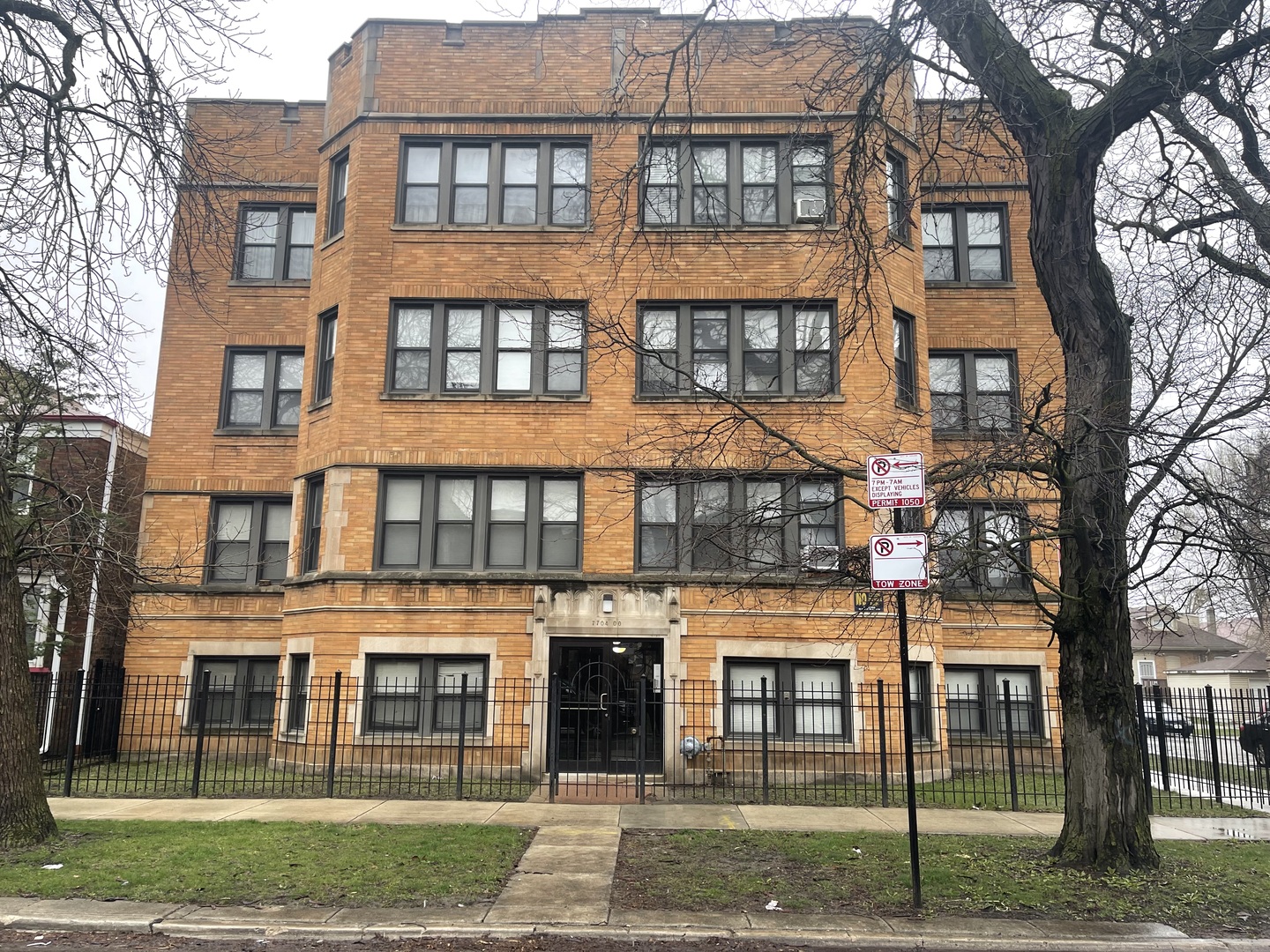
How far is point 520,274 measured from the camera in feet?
56.4

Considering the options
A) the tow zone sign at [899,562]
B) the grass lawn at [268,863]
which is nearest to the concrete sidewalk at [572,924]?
the grass lawn at [268,863]

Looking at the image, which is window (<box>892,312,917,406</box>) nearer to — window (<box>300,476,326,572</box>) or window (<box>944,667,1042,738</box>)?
window (<box>944,667,1042,738</box>)

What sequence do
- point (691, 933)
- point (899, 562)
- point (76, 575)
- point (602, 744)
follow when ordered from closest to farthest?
point (691, 933) < point (899, 562) < point (602, 744) < point (76, 575)

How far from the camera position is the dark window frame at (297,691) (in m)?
16.4

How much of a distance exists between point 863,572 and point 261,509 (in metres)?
14.1

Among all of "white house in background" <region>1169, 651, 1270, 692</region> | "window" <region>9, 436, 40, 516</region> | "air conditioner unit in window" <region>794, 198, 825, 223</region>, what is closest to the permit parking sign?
"air conditioner unit in window" <region>794, 198, 825, 223</region>

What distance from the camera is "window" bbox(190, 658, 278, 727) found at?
18.5m

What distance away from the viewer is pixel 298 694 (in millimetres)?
16859

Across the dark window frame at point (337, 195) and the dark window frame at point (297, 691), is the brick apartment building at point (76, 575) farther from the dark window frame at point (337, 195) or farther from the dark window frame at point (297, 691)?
the dark window frame at point (337, 195)

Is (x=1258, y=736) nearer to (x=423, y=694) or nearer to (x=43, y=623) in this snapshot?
(x=423, y=694)

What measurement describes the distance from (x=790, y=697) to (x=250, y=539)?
37.9 ft

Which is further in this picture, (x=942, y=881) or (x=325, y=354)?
(x=325, y=354)

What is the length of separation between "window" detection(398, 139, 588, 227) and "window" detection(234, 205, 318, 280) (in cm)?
399

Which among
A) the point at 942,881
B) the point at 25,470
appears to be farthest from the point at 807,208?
the point at 25,470
